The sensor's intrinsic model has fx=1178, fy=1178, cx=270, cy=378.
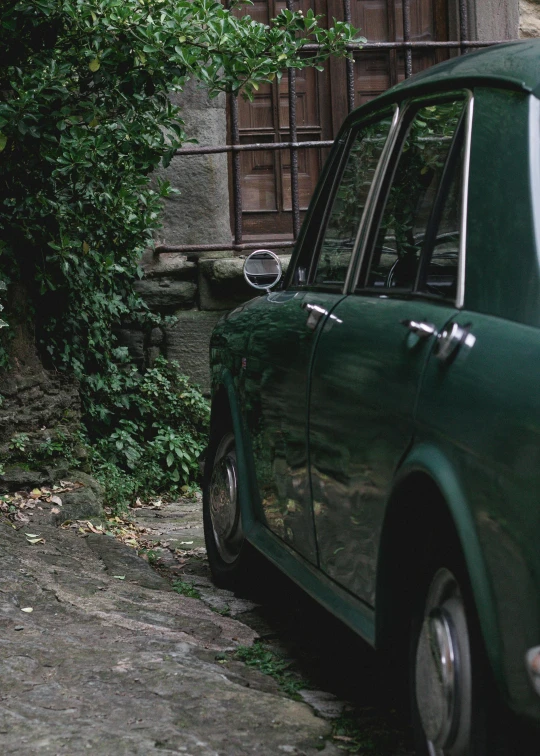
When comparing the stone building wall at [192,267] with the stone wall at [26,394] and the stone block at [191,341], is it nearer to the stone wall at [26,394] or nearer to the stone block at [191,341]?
the stone block at [191,341]

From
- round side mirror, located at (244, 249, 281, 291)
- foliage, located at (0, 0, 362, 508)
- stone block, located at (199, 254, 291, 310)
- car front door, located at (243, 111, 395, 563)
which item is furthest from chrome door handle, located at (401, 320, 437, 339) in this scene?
stone block, located at (199, 254, 291, 310)

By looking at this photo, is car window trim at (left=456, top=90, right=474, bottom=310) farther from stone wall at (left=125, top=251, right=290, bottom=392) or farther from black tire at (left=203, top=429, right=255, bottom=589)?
stone wall at (left=125, top=251, right=290, bottom=392)

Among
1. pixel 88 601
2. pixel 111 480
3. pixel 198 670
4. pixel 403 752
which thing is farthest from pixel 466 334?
pixel 111 480

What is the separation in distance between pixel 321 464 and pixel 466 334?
38.7 inches

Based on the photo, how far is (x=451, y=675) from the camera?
2455 millimetres

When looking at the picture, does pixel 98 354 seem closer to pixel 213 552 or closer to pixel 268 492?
pixel 213 552

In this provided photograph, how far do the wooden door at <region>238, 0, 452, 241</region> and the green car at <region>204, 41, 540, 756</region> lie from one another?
4.66 m

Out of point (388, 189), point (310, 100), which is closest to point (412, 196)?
point (388, 189)

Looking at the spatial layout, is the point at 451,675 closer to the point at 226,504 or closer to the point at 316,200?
the point at 316,200

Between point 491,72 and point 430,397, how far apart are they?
0.77m

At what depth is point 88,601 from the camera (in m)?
4.54

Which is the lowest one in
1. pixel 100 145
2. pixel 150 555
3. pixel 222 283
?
pixel 150 555

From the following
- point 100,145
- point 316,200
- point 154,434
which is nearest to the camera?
point 316,200

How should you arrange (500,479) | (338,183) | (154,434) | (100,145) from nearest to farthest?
(500,479), (338,183), (100,145), (154,434)
